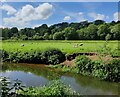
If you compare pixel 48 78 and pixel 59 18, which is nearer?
pixel 48 78

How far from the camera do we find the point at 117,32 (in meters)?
11.7

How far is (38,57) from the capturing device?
1130 centimetres

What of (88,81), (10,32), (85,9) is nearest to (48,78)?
(88,81)

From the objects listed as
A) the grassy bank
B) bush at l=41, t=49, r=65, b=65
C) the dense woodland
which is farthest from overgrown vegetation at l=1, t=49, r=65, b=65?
the grassy bank

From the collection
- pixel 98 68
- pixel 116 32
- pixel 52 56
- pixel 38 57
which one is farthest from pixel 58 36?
pixel 98 68

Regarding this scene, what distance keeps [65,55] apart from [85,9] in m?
2.41

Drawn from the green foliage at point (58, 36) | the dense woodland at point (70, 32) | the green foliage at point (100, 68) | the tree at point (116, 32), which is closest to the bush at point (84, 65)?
the green foliage at point (100, 68)

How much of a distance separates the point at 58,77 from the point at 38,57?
344 cm

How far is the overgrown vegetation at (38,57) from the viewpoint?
10844mm

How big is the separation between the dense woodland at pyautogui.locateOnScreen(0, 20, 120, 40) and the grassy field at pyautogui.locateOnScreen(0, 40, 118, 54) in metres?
0.27

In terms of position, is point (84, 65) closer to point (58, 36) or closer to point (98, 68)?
point (98, 68)

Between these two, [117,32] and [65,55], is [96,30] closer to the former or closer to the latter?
[117,32]

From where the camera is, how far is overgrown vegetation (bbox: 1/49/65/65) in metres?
10.8

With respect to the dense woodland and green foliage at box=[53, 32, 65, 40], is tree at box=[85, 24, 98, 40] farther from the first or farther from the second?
green foliage at box=[53, 32, 65, 40]
